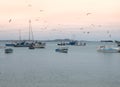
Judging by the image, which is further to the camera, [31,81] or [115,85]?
[31,81]

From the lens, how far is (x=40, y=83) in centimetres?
3531

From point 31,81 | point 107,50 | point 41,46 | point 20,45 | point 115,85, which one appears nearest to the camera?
point 115,85

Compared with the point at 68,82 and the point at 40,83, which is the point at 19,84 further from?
the point at 68,82

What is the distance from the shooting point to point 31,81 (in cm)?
3662

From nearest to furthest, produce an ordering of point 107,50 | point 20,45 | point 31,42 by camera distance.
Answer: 1. point 107,50
2. point 31,42
3. point 20,45

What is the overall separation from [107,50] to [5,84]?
85.3m

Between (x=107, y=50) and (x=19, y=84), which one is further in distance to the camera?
(x=107, y=50)

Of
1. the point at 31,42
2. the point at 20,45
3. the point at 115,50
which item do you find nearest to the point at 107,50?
the point at 115,50

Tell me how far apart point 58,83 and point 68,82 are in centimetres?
142

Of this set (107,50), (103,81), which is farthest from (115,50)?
(103,81)

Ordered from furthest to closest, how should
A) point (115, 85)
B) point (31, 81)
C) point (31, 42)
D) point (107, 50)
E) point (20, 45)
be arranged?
1. point (20, 45)
2. point (31, 42)
3. point (107, 50)
4. point (31, 81)
5. point (115, 85)

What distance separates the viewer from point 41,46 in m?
151

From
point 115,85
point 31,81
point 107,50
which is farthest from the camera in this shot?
point 107,50

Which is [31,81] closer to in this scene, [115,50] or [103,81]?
[103,81]
